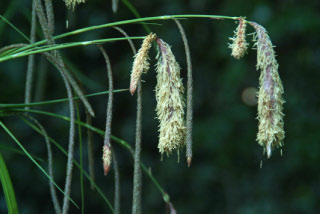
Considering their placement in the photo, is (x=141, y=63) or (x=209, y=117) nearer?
(x=141, y=63)

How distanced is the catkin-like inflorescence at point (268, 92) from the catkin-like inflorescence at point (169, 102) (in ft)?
0.27

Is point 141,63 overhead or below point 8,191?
overhead

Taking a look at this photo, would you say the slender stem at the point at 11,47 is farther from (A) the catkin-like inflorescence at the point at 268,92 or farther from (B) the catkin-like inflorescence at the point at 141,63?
(A) the catkin-like inflorescence at the point at 268,92

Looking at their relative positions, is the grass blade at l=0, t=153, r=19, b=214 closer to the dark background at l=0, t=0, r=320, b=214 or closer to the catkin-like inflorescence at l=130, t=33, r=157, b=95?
the catkin-like inflorescence at l=130, t=33, r=157, b=95

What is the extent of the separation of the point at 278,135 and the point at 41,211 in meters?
1.57

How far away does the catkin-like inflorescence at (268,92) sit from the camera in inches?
A: 21.3

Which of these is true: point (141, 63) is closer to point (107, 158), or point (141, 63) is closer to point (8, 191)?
point (107, 158)

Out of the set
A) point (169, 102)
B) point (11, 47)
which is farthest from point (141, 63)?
point (11, 47)

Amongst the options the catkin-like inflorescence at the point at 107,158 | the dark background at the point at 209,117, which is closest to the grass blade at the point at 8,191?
the catkin-like inflorescence at the point at 107,158

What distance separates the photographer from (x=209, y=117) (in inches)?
84.0

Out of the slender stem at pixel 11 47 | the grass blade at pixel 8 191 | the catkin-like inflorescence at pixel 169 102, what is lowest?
the grass blade at pixel 8 191

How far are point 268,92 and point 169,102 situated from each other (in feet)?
0.33

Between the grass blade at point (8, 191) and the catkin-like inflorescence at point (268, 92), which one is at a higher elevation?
the catkin-like inflorescence at point (268, 92)

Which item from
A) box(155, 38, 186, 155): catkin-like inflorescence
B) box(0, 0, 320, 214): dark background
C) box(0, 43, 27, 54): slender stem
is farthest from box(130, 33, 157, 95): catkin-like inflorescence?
box(0, 0, 320, 214): dark background
